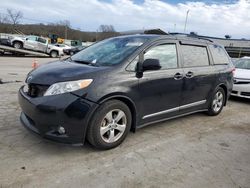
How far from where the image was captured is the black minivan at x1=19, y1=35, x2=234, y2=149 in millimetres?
3127

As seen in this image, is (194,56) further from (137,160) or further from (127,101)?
(137,160)

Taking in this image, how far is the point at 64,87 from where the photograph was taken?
313 centimetres

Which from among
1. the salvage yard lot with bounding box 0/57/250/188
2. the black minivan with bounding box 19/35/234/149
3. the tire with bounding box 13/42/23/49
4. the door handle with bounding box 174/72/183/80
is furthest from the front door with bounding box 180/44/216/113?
the tire with bounding box 13/42/23/49

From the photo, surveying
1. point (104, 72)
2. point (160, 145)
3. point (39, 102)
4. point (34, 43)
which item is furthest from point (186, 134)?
point (34, 43)

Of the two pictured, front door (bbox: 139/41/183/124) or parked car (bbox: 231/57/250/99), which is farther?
parked car (bbox: 231/57/250/99)

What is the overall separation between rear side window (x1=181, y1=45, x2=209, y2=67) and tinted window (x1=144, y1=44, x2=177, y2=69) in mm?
276

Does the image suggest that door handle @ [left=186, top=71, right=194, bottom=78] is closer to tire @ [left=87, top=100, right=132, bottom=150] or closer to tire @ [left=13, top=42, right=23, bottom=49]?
tire @ [left=87, top=100, right=132, bottom=150]

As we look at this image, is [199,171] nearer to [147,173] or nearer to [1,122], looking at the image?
[147,173]

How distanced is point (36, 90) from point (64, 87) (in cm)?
45

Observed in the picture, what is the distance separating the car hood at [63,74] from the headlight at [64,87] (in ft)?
0.20

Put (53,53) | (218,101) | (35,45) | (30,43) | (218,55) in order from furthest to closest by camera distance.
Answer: (53,53) < (35,45) < (30,43) < (218,101) < (218,55)

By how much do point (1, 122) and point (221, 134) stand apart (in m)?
4.00

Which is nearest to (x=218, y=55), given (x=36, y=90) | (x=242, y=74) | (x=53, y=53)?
(x=242, y=74)

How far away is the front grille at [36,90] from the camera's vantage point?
319 cm
